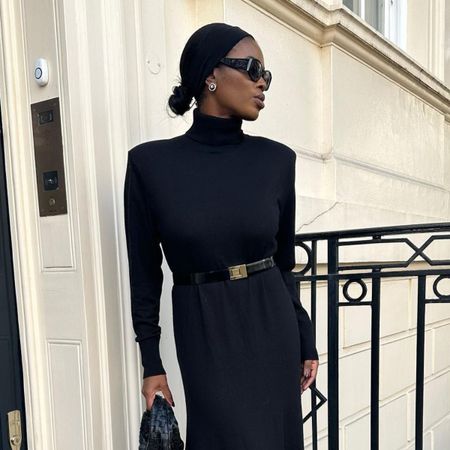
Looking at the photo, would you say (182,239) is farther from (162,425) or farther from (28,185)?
(28,185)

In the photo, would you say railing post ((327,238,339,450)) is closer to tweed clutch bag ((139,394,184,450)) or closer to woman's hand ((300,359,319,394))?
woman's hand ((300,359,319,394))

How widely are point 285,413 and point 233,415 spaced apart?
0.19 meters

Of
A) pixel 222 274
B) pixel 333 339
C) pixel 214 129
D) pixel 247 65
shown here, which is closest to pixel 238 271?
pixel 222 274

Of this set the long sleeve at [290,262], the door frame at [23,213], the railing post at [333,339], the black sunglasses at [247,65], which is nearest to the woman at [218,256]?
the black sunglasses at [247,65]

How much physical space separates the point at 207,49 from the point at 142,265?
2.13ft

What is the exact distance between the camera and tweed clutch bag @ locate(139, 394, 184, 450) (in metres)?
1.34

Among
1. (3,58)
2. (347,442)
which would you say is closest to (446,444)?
(347,442)

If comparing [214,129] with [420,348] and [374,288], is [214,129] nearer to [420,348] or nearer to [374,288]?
[374,288]

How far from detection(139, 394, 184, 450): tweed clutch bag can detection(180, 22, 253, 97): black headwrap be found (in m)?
0.94

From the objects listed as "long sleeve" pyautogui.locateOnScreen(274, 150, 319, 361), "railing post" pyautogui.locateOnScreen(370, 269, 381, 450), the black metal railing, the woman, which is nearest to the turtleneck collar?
the woman

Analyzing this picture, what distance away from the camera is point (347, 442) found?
3.33m

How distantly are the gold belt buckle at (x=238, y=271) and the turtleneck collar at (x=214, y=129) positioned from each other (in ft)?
1.22

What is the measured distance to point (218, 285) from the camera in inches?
51.6

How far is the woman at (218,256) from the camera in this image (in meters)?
1.29
